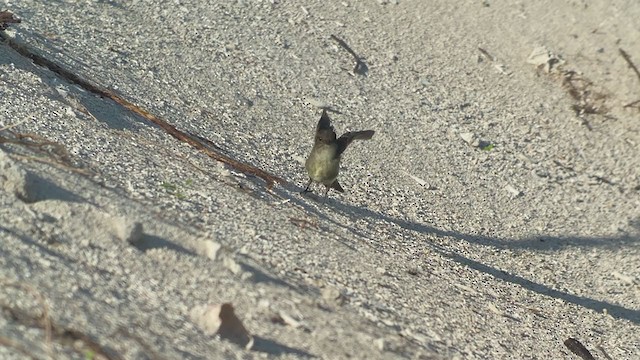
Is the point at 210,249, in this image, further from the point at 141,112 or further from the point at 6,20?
the point at 6,20

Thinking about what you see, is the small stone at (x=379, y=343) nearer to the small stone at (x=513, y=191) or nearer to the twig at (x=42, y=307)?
the twig at (x=42, y=307)

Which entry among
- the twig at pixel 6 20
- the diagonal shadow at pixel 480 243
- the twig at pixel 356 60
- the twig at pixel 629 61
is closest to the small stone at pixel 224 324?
the diagonal shadow at pixel 480 243

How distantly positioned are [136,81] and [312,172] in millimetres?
1715

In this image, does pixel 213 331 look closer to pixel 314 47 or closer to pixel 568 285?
pixel 568 285

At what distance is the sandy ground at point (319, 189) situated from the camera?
3.87 meters

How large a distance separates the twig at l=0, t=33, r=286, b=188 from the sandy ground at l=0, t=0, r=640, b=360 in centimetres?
9

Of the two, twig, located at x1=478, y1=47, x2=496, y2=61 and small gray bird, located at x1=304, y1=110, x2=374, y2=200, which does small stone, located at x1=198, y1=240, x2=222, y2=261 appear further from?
twig, located at x1=478, y1=47, x2=496, y2=61

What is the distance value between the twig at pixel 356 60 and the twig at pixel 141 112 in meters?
2.74

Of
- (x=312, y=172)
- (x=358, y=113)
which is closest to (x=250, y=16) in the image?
→ (x=358, y=113)

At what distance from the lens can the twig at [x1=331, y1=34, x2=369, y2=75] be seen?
8.88 meters

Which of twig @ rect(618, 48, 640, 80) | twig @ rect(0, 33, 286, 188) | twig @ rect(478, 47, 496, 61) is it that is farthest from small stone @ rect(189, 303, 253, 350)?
twig @ rect(618, 48, 640, 80)

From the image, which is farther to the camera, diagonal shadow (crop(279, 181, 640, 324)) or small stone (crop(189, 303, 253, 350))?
diagonal shadow (crop(279, 181, 640, 324))

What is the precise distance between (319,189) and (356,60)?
99.4 inches

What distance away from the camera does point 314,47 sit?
8.88 m
